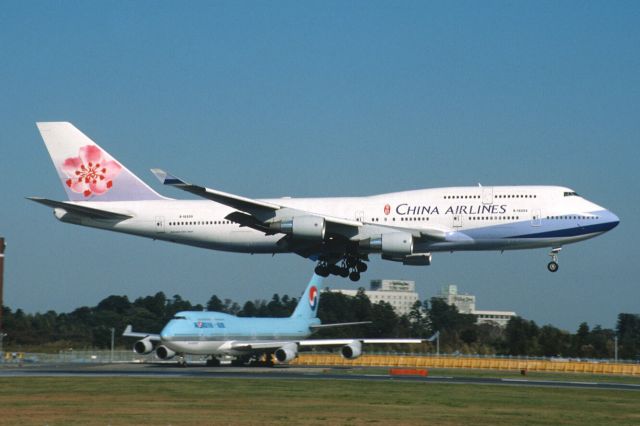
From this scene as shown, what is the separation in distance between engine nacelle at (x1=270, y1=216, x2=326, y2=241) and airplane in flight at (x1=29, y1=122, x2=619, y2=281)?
0.17 feet

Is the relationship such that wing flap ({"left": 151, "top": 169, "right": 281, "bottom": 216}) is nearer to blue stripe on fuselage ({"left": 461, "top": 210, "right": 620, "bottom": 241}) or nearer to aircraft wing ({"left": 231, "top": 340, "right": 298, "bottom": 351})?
blue stripe on fuselage ({"left": 461, "top": 210, "right": 620, "bottom": 241})

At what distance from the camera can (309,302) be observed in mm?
85875

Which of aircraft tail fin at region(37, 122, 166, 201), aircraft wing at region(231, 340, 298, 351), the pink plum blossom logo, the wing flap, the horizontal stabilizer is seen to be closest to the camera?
the wing flap

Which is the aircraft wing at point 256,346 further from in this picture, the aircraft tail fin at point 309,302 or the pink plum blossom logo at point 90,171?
the pink plum blossom logo at point 90,171

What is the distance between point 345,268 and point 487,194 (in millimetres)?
8860

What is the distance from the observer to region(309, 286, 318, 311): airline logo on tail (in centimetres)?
8612

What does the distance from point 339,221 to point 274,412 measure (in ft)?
51.3

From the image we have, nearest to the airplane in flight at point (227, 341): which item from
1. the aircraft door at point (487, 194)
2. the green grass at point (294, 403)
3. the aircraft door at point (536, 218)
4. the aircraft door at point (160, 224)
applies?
the aircraft door at point (160, 224)

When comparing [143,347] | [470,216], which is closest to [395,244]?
[470,216]

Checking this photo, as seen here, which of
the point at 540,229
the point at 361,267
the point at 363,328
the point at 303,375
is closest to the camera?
the point at 540,229

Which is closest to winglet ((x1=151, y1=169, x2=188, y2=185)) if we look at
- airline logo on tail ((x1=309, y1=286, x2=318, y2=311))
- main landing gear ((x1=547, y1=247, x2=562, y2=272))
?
main landing gear ((x1=547, y1=247, x2=562, y2=272))

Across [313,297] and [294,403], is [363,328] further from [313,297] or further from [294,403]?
[294,403]

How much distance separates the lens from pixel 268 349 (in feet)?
242

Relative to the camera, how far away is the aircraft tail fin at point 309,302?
84812 millimetres
